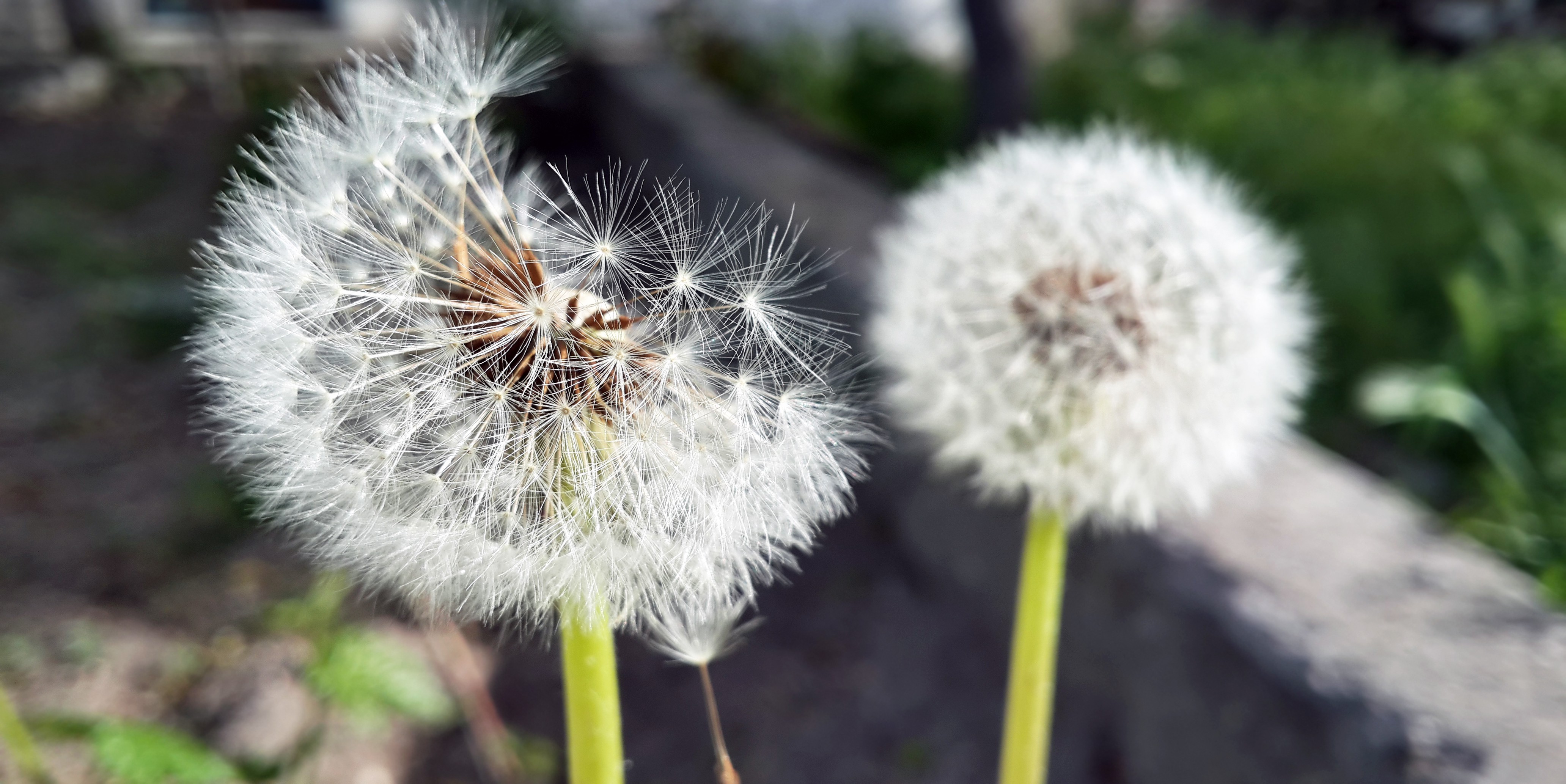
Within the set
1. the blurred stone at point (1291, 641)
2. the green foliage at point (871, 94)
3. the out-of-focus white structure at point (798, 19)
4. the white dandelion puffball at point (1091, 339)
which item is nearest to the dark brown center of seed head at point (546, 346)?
the white dandelion puffball at point (1091, 339)

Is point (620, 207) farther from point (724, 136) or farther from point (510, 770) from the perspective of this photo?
point (724, 136)

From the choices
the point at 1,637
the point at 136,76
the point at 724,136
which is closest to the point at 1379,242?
the point at 724,136

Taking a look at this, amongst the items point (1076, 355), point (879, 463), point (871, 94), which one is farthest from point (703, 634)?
point (871, 94)

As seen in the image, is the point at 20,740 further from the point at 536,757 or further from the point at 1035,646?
the point at 1035,646

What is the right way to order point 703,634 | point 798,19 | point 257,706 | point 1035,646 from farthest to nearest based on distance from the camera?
point 798,19, point 257,706, point 1035,646, point 703,634

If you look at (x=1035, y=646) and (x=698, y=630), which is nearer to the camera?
(x=698, y=630)

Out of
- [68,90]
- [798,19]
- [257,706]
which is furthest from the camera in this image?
[798,19]
